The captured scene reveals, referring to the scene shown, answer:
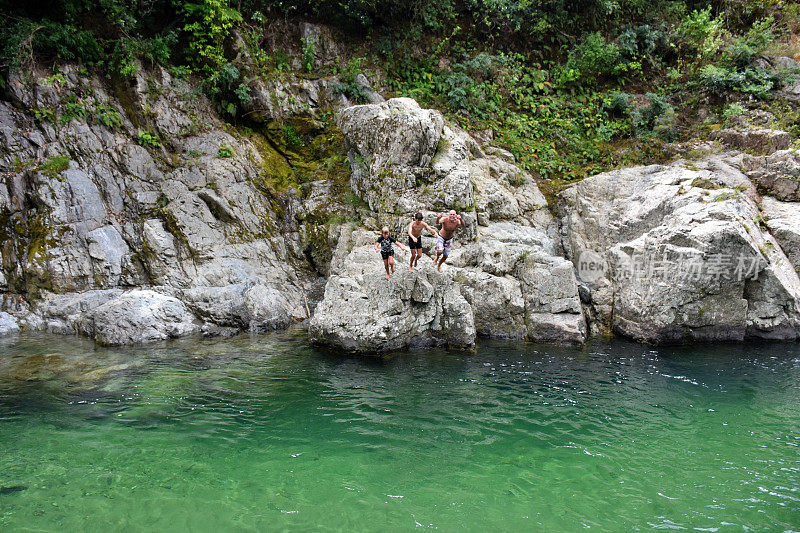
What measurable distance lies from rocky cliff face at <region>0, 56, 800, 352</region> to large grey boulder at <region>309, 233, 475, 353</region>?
0.06 m

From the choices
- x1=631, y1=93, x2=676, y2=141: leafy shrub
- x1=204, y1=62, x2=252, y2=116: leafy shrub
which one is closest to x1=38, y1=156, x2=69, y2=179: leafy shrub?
x1=204, y1=62, x2=252, y2=116: leafy shrub

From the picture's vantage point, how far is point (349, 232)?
653 inches

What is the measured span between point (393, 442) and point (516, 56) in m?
23.3

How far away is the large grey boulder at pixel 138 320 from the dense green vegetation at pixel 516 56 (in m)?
7.79

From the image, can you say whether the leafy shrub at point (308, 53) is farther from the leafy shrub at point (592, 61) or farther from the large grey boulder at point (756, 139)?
the large grey boulder at point (756, 139)

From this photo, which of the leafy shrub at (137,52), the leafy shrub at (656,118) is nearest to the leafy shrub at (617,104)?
the leafy shrub at (656,118)

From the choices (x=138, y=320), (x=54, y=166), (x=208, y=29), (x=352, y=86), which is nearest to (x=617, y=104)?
(x=352, y=86)

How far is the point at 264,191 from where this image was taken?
18.5 meters

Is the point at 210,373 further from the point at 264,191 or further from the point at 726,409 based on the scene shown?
the point at 726,409

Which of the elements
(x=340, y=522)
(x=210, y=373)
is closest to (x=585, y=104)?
(x=210, y=373)

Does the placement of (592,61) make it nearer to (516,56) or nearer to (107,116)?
(516,56)

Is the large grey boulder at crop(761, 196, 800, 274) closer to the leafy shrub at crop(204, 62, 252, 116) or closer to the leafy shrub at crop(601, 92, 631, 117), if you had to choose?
the leafy shrub at crop(601, 92, 631, 117)

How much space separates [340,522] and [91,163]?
56.8 ft

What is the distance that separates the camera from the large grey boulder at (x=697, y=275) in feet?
41.9
